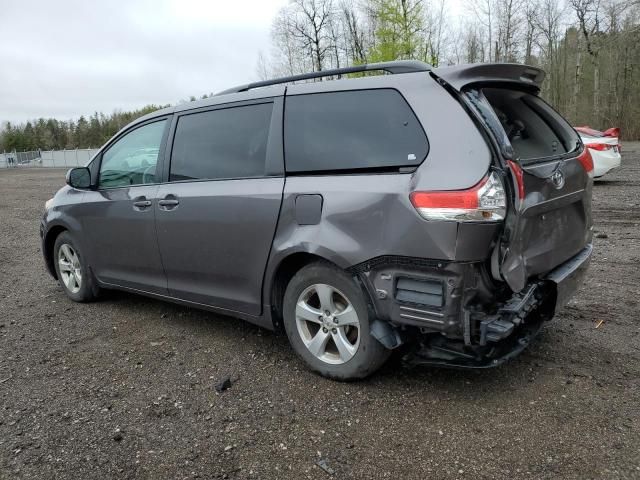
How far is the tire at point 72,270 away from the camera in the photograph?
16.7 feet

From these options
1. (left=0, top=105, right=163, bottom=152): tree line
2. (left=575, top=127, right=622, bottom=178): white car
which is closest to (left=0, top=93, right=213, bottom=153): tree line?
(left=0, top=105, right=163, bottom=152): tree line

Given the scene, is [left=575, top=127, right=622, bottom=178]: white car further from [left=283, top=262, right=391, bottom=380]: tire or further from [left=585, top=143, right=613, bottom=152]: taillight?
[left=283, top=262, right=391, bottom=380]: tire

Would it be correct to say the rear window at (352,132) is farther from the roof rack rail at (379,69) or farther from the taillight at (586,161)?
the taillight at (586,161)

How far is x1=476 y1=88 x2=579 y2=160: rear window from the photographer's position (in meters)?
3.17

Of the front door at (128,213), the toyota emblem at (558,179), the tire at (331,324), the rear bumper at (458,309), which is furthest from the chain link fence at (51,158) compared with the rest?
the toyota emblem at (558,179)

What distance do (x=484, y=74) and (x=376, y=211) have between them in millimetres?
1047

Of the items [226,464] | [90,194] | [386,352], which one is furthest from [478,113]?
[90,194]

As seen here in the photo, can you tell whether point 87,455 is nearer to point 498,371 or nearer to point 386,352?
point 386,352

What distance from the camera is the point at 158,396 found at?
3297 millimetres

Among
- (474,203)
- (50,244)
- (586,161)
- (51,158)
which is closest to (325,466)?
(474,203)

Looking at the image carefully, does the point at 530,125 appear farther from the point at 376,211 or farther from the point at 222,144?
the point at 222,144

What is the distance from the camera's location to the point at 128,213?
14.4 feet

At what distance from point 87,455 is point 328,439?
4.09 ft

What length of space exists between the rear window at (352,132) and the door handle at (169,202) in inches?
42.7
